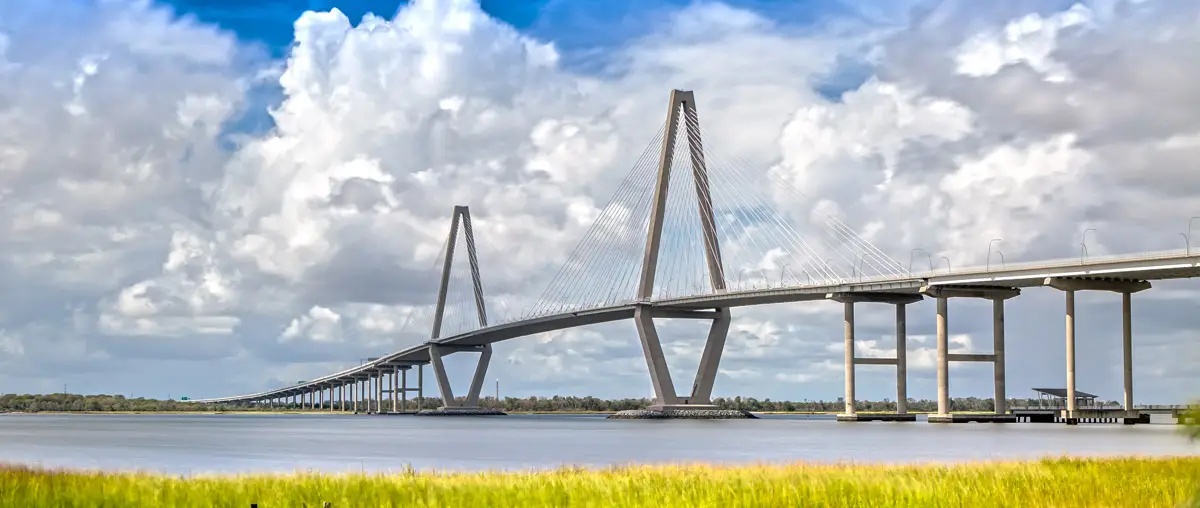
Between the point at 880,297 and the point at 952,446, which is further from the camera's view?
the point at 880,297

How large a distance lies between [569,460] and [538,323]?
7428 centimetres

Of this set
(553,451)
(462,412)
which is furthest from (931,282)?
(462,412)

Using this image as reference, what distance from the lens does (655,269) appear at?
101 m

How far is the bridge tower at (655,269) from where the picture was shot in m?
98.1

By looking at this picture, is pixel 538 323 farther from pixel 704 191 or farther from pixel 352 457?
pixel 352 457

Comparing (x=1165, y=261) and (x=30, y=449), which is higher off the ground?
(x=1165, y=261)

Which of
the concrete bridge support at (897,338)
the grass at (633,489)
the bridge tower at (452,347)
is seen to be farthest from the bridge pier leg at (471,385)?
the grass at (633,489)

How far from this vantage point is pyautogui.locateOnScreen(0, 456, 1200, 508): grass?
23000 mm

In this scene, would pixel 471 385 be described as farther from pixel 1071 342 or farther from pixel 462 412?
pixel 1071 342

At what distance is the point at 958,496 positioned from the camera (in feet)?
78.5

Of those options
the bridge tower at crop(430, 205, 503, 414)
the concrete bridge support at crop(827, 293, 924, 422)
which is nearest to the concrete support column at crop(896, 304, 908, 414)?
the concrete bridge support at crop(827, 293, 924, 422)

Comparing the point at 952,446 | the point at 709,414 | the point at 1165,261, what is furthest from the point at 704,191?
the point at 952,446

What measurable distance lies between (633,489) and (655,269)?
76256 mm

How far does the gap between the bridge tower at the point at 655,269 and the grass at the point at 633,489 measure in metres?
68.7
